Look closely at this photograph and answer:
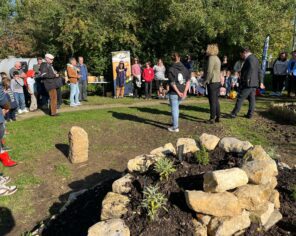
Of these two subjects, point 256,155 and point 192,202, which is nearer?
point 192,202

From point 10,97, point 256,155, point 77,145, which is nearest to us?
point 256,155

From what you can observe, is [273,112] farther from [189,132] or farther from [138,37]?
[138,37]

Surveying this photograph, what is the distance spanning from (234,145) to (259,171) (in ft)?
3.79

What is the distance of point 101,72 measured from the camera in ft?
57.0

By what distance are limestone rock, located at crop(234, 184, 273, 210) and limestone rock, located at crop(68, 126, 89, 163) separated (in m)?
3.94

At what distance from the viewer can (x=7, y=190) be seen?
5695 mm

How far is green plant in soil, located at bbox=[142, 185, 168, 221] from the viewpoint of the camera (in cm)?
357

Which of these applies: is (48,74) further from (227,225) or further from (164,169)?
(227,225)

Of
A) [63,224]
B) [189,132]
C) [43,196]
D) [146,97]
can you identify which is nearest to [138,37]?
[146,97]

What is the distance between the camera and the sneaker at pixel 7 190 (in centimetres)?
564

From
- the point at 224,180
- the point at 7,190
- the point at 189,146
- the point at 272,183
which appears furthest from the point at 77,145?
the point at 272,183

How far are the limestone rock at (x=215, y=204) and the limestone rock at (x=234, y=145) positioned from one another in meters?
1.49

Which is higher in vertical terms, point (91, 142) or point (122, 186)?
point (122, 186)

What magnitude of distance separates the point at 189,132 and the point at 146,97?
6.33 m
